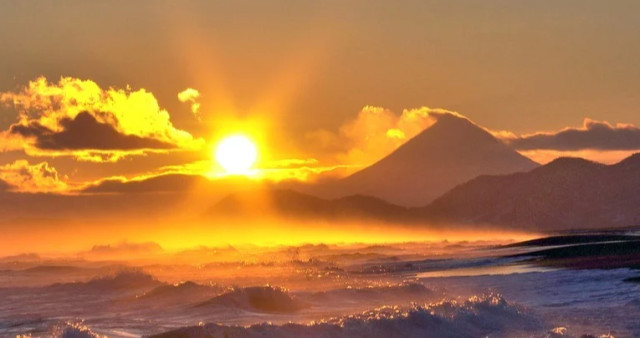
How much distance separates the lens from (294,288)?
237 ft

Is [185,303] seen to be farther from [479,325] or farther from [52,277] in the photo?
[52,277]

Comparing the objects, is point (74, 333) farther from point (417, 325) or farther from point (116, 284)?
point (116, 284)

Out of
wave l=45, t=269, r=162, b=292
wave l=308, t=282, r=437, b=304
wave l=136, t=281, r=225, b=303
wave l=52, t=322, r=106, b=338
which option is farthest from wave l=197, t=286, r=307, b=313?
wave l=45, t=269, r=162, b=292

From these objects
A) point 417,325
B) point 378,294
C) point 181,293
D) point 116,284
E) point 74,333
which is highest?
point 116,284

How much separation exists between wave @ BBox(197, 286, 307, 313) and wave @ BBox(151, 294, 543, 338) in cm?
954

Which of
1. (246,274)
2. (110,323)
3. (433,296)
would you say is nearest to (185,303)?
(110,323)

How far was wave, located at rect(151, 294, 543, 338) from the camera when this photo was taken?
41812 millimetres

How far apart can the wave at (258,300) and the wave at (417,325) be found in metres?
9.54

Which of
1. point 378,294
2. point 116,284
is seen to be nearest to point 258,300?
point 378,294

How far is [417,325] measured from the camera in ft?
148

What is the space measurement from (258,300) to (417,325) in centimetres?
1631

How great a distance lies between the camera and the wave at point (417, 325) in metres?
41.8

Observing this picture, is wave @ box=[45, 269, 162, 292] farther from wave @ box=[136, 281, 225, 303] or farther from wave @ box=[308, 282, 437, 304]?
wave @ box=[308, 282, 437, 304]

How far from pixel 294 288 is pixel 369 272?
24.3 meters
